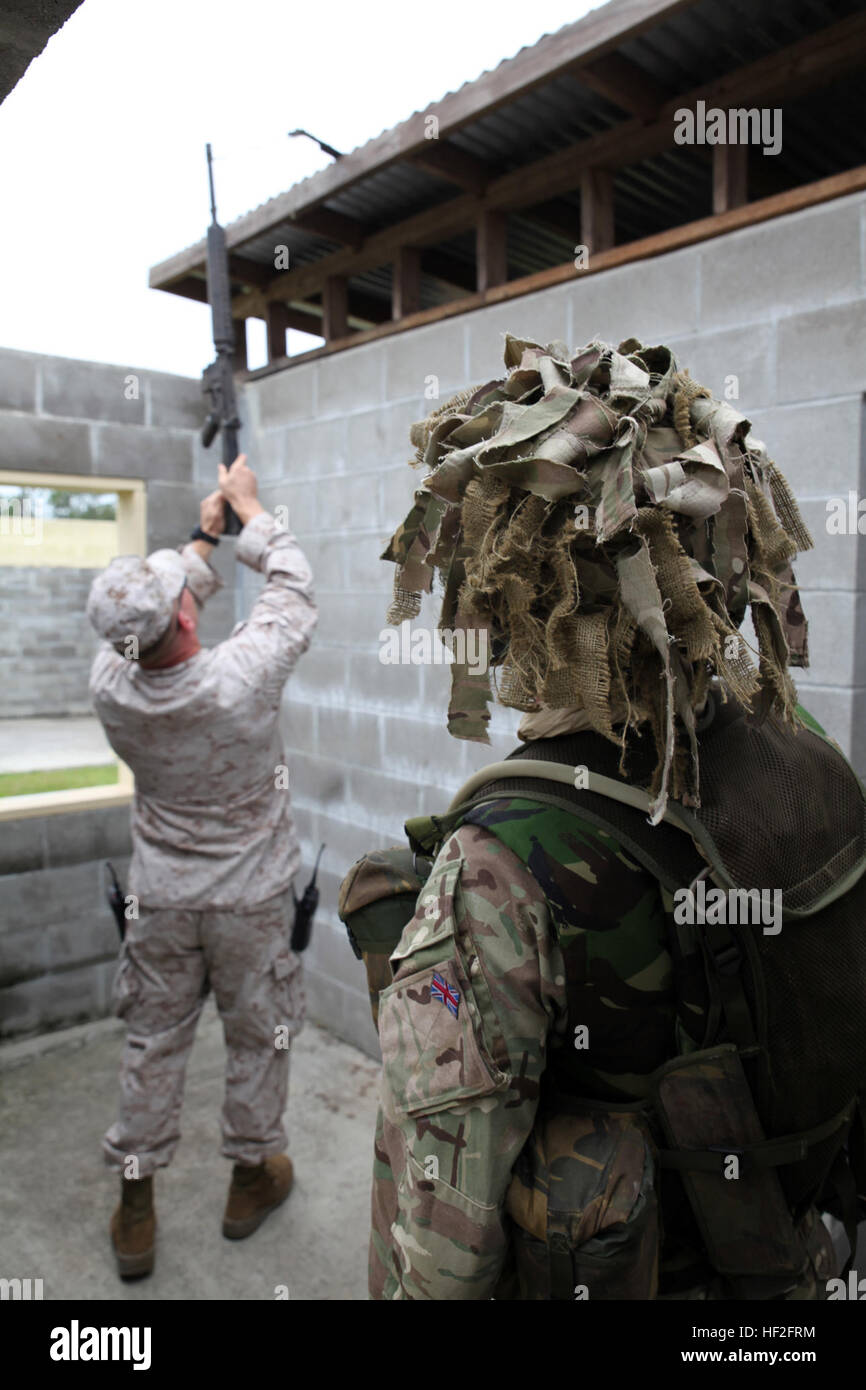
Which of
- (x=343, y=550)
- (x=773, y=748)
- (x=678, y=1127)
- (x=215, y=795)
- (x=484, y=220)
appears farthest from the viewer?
(x=343, y=550)

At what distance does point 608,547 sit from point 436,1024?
0.59 m

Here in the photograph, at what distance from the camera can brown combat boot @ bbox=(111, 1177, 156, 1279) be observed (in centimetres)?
257

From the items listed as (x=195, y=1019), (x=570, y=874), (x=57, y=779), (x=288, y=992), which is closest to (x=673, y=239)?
(x=570, y=874)

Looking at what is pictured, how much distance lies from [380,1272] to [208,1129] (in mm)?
2353

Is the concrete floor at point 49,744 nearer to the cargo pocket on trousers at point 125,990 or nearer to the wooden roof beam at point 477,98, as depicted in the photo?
the cargo pocket on trousers at point 125,990

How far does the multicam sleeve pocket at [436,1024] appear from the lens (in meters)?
1.03

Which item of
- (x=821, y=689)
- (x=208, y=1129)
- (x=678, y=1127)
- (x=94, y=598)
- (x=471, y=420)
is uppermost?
(x=471, y=420)

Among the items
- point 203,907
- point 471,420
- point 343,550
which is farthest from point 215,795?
point 471,420

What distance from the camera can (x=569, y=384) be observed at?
112 cm

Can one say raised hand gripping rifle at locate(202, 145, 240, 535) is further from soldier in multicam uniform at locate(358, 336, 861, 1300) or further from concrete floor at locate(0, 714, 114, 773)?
soldier in multicam uniform at locate(358, 336, 861, 1300)

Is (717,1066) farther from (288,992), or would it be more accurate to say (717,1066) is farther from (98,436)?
(98,436)

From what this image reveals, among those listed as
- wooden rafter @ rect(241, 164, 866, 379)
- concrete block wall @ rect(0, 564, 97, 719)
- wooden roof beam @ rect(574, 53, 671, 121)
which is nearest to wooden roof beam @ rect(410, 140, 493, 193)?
wooden rafter @ rect(241, 164, 866, 379)

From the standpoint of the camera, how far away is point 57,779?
4.13m
